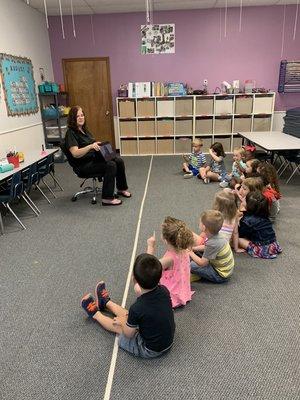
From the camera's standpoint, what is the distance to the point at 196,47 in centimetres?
731

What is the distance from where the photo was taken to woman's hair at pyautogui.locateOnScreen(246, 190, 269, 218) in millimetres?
2803

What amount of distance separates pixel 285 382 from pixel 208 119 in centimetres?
627

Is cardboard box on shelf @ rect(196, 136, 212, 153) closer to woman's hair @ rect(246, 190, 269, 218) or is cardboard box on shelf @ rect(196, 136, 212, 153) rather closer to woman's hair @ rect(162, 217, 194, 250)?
woman's hair @ rect(246, 190, 269, 218)

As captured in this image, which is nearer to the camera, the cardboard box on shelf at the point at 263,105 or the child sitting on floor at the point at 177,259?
the child sitting on floor at the point at 177,259

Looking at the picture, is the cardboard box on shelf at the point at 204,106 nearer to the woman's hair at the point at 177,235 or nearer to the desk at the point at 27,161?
the desk at the point at 27,161

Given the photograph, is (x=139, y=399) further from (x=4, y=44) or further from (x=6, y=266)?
(x=4, y=44)

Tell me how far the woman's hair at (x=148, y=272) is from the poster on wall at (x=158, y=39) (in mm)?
6724

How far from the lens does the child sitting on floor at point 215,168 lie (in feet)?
16.7

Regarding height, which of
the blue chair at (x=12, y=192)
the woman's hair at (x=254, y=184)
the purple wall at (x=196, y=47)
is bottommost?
the blue chair at (x=12, y=192)

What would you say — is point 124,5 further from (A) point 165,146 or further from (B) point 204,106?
(A) point 165,146

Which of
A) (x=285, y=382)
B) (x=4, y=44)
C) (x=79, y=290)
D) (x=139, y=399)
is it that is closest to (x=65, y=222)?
(x=79, y=290)

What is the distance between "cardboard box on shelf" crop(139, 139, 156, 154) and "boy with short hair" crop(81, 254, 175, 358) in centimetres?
587

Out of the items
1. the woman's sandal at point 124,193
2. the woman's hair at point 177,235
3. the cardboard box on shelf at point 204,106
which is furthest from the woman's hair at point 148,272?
the cardboard box on shelf at point 204,106

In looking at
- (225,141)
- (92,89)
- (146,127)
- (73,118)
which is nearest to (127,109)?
(146,127)
